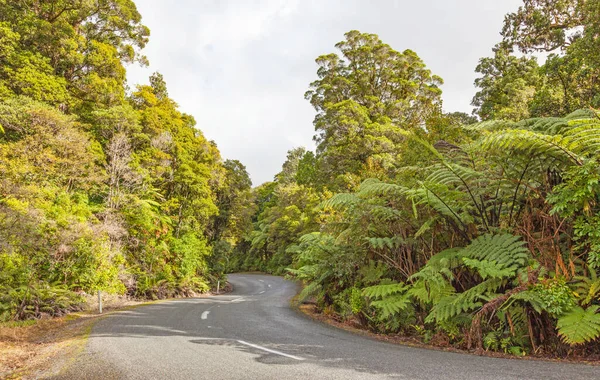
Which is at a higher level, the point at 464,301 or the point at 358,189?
the point at 358,189

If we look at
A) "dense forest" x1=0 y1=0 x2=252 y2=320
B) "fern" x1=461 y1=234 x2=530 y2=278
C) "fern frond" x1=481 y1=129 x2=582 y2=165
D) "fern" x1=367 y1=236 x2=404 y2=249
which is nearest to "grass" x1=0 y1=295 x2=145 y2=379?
"dense forest" x1=0 y1=0 x2=252 y2=320

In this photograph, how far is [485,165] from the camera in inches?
300

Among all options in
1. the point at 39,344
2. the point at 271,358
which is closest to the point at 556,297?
the point at 271,358

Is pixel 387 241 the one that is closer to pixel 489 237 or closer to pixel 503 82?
pixel 489 237

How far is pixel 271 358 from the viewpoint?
208 inches

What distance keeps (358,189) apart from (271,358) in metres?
4.63

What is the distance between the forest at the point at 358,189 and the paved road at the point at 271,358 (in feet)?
3.10

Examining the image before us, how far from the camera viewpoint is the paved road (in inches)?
169

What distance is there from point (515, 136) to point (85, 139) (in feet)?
57.7

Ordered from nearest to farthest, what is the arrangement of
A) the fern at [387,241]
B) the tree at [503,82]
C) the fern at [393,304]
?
the fern at [393,304], the fern at [387,241], the tree at [503,82]

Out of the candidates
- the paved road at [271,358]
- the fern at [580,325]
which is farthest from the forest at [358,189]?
the paved road at [271,358]

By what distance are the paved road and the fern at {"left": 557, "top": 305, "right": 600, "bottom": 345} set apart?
39 centimetres

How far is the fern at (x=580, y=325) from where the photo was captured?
14.8 feet

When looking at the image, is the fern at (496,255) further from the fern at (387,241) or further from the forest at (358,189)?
the fern at (387,241)
